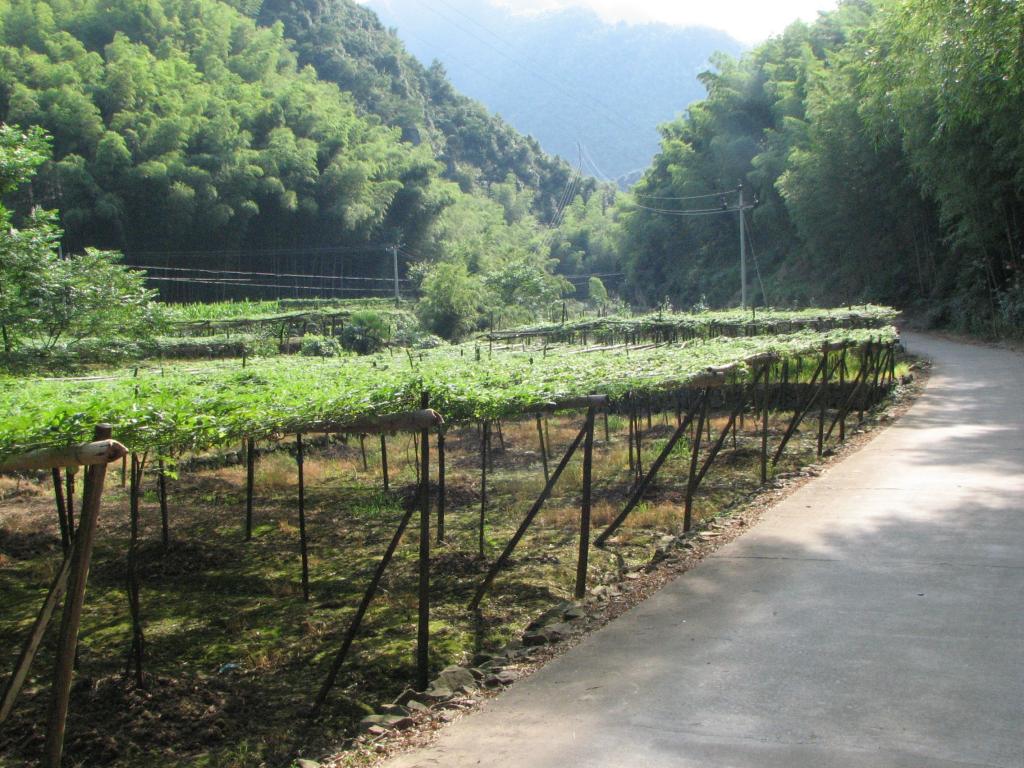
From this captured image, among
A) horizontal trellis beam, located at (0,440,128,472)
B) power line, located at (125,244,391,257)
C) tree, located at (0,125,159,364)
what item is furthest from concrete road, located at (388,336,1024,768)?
power line, located at (125,244,391,257)

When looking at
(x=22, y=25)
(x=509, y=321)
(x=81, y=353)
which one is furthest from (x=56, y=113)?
(x=81, y=353)

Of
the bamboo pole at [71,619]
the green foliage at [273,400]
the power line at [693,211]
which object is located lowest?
the bamboo pole at [71,619]

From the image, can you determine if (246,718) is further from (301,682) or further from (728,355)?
(728,355)

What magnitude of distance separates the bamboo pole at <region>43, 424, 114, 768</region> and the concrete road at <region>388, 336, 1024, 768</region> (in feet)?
4.24

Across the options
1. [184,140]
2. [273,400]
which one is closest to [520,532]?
[273,400]

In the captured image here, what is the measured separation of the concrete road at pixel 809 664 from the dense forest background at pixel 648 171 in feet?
31.4

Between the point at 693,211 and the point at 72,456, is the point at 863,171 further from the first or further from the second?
the point at 72,456

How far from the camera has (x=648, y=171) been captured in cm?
5416

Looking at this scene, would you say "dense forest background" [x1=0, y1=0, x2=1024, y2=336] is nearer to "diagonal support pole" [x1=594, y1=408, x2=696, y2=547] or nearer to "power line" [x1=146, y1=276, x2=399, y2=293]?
"power line" [x1=146, y1=276, x2=399, y2=293]

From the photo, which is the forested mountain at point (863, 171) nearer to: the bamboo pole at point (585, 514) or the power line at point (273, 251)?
the bamboo pole at point (585, 514)

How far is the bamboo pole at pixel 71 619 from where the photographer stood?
3377mm

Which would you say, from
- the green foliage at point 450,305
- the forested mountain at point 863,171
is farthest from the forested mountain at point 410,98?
the green foliage at point 450,305

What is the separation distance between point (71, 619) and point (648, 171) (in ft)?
175

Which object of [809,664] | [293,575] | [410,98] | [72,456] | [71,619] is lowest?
[293,575]
